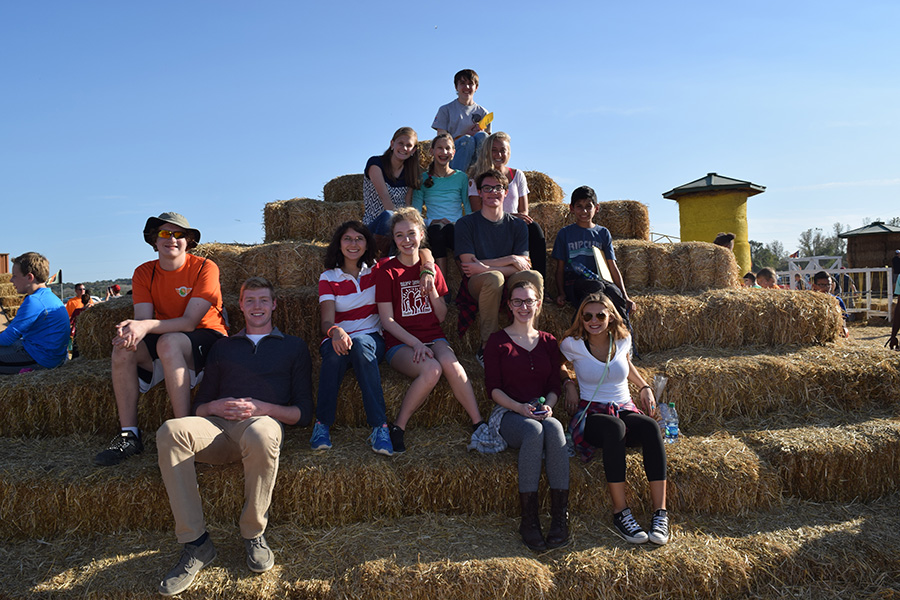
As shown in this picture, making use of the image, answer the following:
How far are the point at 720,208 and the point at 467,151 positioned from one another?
10.3 meters

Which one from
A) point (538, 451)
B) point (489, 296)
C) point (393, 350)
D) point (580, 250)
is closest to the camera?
point (538, 451)

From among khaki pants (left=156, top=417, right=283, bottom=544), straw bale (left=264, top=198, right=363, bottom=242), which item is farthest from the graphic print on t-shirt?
straw bale (left=264, top=198, right=363, bottom=242)

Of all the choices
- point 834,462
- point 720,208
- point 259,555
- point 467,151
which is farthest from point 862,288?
point 259,555

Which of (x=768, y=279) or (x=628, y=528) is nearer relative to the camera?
(x=628, y=528)

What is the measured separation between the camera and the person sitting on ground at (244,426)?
104 inches

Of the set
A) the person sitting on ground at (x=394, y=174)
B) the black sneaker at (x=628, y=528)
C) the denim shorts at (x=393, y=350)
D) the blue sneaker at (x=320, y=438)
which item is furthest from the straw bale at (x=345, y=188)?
the black sneaker at (x=628, y=528)

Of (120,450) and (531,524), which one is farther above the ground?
(120,450)

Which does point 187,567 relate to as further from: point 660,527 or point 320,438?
point 660,527

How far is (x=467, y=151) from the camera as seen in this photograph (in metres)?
5.68

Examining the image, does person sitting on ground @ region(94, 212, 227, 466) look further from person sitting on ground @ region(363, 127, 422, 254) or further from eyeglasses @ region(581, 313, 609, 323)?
eyeglasses @ region(581, 313, 609, 323)

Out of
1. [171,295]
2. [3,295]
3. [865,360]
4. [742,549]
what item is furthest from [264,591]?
[3,295]

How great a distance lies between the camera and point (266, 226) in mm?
5723

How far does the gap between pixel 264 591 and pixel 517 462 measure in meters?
1.44

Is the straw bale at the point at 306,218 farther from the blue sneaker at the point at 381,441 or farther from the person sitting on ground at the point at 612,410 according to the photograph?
the person sitting on ground at the point at 612,410
